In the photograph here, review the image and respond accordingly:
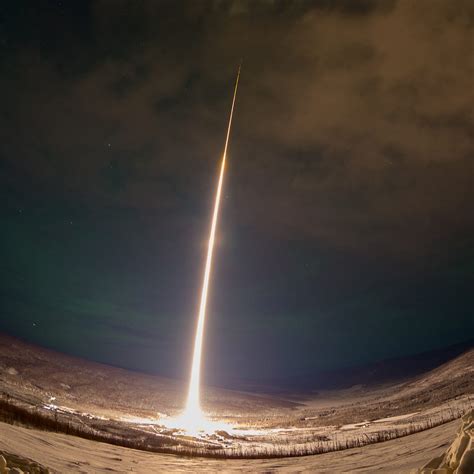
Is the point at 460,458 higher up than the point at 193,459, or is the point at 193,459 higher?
the point at 460,458

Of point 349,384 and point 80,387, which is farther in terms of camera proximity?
point 349,384

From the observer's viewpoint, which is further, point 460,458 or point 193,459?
point 193,459

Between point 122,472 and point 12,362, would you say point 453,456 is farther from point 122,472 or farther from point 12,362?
point 12,362

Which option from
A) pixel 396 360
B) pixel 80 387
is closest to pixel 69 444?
pixel 80 387

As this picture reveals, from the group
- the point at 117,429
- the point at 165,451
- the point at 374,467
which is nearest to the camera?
the point at 374,467

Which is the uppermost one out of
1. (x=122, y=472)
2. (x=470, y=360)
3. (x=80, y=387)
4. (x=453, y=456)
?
(x=470, y=360)

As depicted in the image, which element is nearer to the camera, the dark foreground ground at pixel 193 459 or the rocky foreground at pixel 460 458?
the rocky foreground at pixel 460 458

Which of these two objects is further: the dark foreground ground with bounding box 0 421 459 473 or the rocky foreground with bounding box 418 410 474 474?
the dark foreground ground with bounding box 0 421 459 473

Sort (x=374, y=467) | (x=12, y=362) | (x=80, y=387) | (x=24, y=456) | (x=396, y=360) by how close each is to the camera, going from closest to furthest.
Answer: (x=24, y=456), (x=374, y=467), (x=80, y=387), (x=12, y=362), (x=396, y=360)
